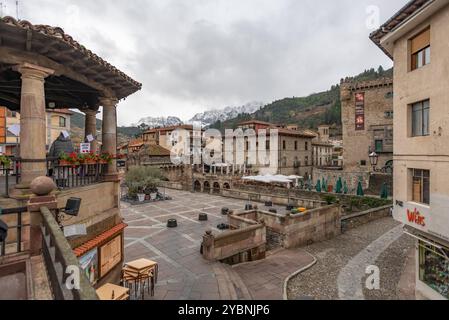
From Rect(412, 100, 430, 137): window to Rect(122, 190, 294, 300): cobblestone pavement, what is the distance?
847 centimetres

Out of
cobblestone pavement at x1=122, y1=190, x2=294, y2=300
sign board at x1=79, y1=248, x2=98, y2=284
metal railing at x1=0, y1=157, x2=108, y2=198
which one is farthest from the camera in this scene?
cobblestone pavement at x1=122, y1=190, x2=294, y2=300

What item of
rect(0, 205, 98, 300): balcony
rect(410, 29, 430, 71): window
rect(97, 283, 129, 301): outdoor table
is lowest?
rect(97, 283, 129, 301): outdoor table

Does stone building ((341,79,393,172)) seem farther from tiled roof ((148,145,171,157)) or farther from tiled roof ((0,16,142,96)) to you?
tiled roof ((0,16,142,96))

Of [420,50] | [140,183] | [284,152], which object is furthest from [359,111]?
[140,183]

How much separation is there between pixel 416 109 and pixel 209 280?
36.3 feet

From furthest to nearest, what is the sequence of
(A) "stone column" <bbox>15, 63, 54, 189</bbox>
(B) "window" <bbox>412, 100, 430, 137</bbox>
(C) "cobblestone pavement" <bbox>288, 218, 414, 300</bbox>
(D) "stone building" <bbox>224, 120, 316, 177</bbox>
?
(D) "stone building" <bbox>224, 120, 316, 177</bbox> < (C) "cobblestone pavement" <bbox>288, 218, 414, 300</bbox> < (B) "window" <bbox>412, 100, 430, 137</bbox> < (A) "stone column" <bbox>15, 63, 54, 189</bbox>

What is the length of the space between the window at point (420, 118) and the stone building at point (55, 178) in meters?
11.5

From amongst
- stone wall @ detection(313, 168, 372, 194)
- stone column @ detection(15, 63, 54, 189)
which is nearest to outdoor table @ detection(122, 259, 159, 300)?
stone column @ detection(15, 63, 54, 189)

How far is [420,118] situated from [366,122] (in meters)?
35.7

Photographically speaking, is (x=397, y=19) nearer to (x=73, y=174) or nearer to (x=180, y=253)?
(x=73, y=174)

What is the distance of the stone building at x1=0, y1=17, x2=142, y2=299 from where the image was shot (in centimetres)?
424

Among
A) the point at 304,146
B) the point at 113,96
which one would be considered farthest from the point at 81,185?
the point at 304,146

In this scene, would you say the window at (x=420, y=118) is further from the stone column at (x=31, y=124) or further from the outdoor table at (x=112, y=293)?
the stone column at (x=31, y=124)

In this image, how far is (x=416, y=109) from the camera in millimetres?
10445
